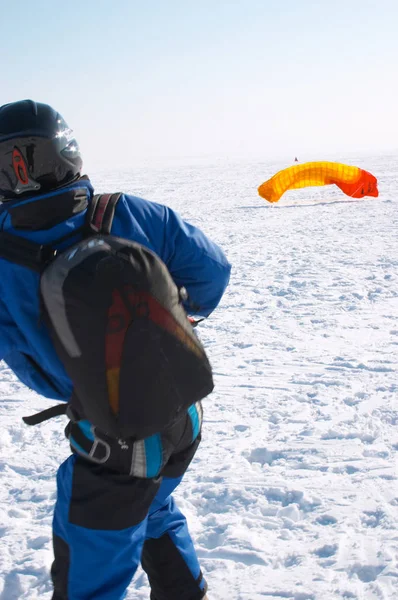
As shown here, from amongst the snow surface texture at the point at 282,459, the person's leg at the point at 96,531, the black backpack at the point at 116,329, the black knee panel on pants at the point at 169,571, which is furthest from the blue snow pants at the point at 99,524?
the snow surface texture at the point at 282,459

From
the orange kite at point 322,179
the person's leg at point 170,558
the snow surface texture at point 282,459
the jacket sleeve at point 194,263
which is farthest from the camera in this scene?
the orange kite at point 322,179

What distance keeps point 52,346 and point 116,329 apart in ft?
0.88

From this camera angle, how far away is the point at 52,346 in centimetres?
153

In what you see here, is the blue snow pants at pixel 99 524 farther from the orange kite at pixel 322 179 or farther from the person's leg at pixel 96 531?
the orange kite at pixel 322 179

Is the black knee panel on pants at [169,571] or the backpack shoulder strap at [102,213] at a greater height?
the backpack shoulder strap at [102,213]

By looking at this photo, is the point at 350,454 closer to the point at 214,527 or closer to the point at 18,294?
the point at 214,527

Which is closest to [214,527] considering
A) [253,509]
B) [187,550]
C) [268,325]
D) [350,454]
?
[253,509]

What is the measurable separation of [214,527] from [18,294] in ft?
6.10

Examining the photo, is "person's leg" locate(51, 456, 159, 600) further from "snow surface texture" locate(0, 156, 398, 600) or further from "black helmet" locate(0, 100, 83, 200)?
"snow surface texture" locate(0, 156, 398, 600)

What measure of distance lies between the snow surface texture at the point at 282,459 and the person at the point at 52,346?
979 mm

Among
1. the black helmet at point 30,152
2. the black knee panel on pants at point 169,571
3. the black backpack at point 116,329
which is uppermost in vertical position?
the black helmet at point 30,152

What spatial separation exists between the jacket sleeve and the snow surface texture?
1372 mm

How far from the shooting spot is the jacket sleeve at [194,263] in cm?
169

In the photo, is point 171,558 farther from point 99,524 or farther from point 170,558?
point 99,524
